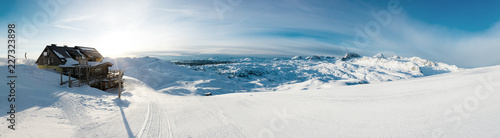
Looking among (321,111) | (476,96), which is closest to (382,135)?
(321,111)

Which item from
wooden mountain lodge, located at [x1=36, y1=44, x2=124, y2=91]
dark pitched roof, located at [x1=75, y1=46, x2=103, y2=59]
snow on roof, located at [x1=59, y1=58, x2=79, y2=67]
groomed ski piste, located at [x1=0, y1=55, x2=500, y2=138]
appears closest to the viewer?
groomed ski piste, located at [x1=0, y1=55, x2=500, y2=138]

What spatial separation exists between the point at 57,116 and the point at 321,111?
12.7 metres

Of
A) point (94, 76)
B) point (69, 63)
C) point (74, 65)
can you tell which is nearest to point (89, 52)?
point (69, 63)

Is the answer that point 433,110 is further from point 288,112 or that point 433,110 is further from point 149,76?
point 149,76

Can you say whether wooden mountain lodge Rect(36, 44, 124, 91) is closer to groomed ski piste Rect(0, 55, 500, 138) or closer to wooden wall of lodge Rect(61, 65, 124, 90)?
wooden wall of lodge Rect(61, 65, 124, 90)

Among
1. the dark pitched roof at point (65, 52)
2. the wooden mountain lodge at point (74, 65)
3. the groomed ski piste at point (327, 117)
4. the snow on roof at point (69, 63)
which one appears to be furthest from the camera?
the dark pitched roof at point (65, 52)

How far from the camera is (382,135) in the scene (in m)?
4.41

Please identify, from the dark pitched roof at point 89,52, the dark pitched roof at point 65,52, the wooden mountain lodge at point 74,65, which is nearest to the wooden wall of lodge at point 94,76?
the wooden mountain lodge at point 74,65

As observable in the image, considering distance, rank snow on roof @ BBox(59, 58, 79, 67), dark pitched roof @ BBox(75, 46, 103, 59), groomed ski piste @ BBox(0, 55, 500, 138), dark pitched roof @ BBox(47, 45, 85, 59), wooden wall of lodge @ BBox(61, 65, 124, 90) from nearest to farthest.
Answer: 1. groomed ski piste @ BBox(0, 55, 500, 138)
2. wooden wall of lodge @ BBox(61, 65, 124, 90)
3. snow on roof @ BBox(59, 58, 79, 67)
4. dark pitched roof @ BBox(47, 45, 85, 59)
5. dark pitched roof @ BBox(75, 46, 103, 59)

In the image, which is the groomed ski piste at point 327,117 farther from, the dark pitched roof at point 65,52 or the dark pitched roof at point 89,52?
the dark pitched roof at point 89,52

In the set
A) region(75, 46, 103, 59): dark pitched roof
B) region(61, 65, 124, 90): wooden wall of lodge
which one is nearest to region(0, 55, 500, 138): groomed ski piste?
region(61, 65, 124, 90): wooden wall of lodge

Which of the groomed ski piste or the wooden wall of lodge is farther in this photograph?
the wooden wall of lodge

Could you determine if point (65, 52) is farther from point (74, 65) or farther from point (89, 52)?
point (74, 65)

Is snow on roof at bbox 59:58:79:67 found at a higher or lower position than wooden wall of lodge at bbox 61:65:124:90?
higher
